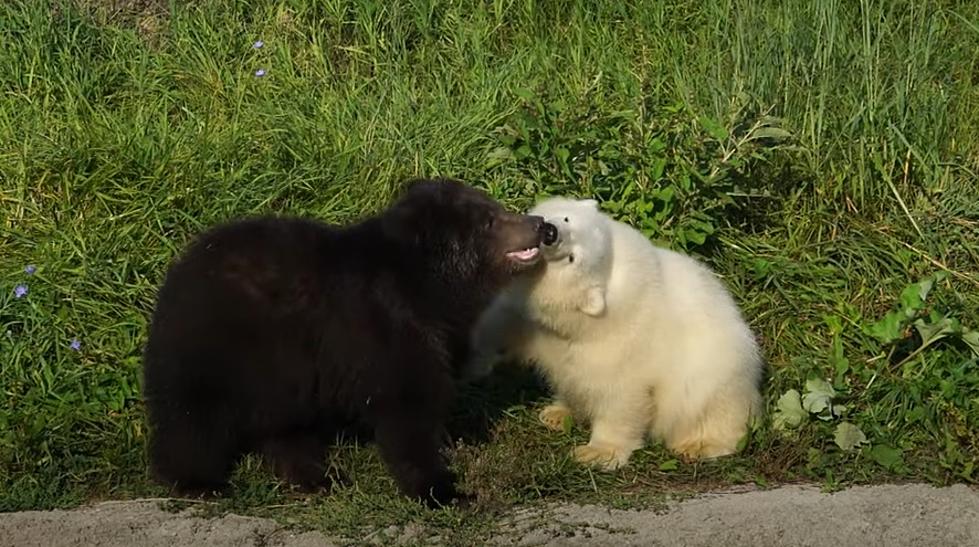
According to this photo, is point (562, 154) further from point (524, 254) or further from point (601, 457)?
point (601, 457)

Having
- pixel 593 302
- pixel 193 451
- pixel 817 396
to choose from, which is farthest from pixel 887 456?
pixel 193 451

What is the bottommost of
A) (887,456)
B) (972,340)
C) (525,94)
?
(887,456)

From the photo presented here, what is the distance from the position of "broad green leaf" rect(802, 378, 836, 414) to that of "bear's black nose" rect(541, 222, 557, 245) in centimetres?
137

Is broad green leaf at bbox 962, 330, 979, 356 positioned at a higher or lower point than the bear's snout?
lower

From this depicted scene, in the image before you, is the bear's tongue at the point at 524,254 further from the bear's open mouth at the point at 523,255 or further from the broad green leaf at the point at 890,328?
the broad green leaf at the point at 890,328

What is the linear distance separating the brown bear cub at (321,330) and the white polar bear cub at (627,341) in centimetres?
35

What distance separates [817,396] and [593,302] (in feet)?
3.68

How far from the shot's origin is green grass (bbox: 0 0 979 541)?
5.25 m

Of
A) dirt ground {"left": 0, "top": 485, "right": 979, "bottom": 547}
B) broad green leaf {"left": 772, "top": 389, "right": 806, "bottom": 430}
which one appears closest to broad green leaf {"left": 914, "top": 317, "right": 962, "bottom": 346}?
broad green leaf {"left": 772, "top": 389, "right": 806, "bottom": 430}

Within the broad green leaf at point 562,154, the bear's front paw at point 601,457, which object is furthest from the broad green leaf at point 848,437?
the broad green leaf at point 562,154

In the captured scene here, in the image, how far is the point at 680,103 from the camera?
21.6ft

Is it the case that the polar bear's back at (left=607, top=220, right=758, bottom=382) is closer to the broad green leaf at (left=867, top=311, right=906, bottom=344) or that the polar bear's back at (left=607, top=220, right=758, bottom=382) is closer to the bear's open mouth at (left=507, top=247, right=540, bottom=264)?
the bear's open mouth at (left=507, top=247, right=540, bottom=264)

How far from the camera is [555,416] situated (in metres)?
5.64

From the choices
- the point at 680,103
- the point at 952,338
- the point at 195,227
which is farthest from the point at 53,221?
the point at 952,338
